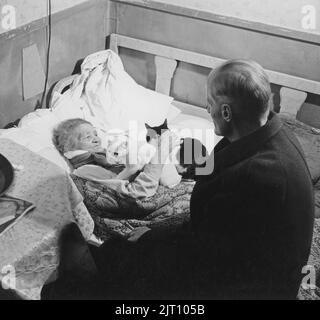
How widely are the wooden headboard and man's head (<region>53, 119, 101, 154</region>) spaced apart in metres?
0.83

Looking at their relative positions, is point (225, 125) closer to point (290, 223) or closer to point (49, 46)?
point (290, 223)

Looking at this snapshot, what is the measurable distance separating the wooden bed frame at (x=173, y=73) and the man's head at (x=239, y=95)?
147cm

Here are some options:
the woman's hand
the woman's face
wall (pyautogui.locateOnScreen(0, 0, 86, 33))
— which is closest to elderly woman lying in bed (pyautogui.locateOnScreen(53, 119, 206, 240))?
the woman's face

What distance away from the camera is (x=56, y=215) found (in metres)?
1.45

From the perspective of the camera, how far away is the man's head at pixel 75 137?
233 cm

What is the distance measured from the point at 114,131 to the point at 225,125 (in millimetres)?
1305

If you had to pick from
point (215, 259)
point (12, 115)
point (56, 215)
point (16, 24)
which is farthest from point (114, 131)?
point (215, 259)

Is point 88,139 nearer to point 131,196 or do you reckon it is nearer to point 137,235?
point 131,196

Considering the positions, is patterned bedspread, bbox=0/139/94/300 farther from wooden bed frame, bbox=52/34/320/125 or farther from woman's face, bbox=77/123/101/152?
wooden bed frame, bbox=52/34/320/125

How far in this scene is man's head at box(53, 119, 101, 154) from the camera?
2330 mm

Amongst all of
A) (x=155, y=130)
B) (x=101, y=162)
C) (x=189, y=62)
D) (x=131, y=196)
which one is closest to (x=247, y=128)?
(x=131, y=196)

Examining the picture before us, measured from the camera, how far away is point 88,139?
237cm

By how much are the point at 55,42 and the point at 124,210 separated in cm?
122

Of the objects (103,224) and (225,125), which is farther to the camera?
(103,224)
